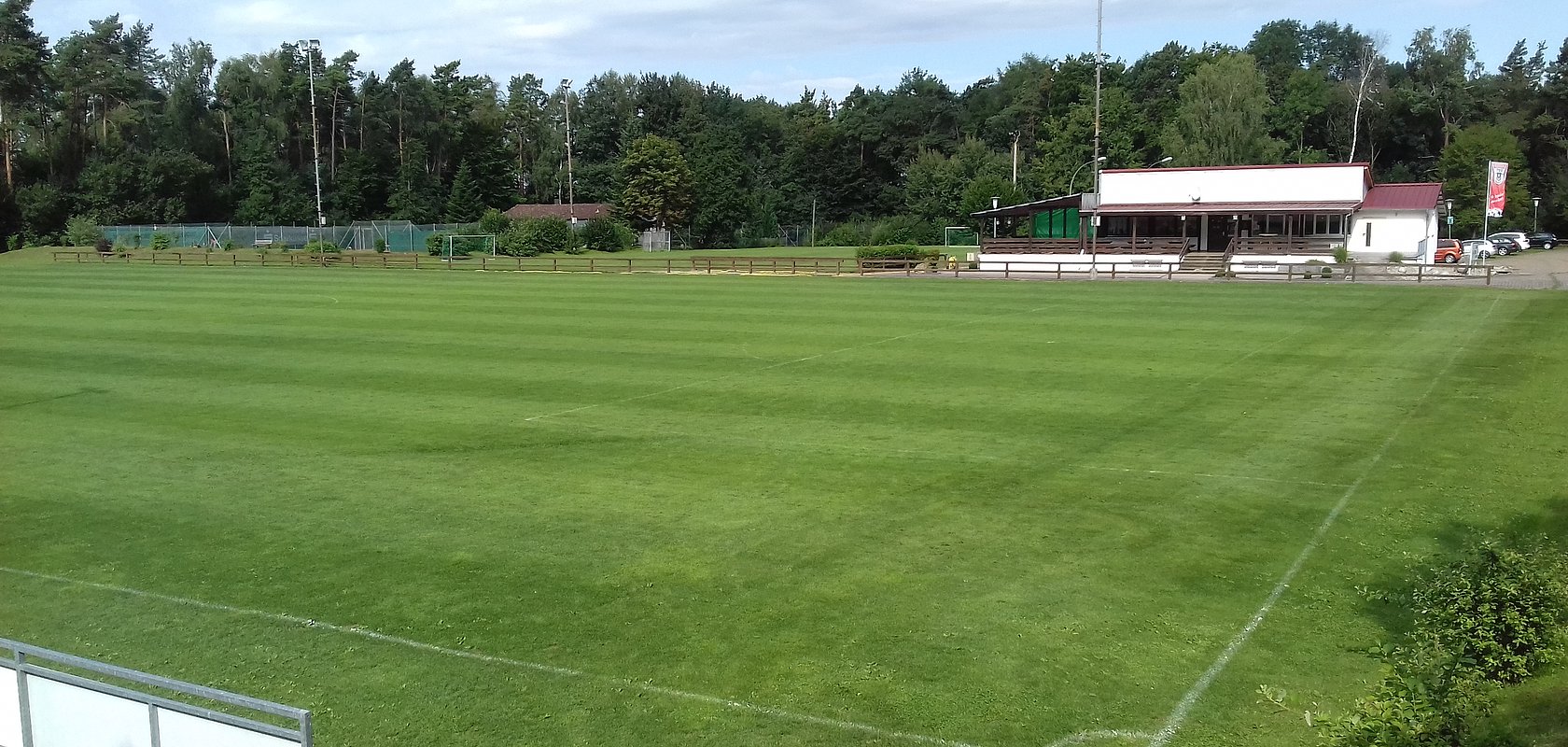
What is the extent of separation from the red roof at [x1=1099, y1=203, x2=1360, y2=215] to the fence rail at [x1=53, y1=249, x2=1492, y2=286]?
3.53 metres

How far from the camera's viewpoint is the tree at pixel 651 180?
325ft

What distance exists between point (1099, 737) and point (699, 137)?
104913mm

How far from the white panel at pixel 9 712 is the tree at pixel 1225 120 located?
93.1 m

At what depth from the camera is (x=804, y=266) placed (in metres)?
55.4

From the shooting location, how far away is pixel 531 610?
9156mm

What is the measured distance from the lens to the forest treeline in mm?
93188

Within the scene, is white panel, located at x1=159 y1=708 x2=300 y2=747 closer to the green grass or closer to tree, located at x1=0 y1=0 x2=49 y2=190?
the green grass

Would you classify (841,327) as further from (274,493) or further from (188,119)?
(188,119)

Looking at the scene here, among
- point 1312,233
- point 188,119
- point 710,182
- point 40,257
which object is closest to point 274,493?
point 1312,233

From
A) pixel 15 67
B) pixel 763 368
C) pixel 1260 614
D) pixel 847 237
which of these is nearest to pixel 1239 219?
pixel 847 237

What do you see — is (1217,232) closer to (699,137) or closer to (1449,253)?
(1449,253)

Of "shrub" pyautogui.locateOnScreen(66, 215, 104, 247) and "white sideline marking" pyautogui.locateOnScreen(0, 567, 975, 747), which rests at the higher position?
"shrub" pyautogui.locateOnScreen(66, 215, 104, 247)

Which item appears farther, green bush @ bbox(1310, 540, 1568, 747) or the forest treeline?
the forest treeline

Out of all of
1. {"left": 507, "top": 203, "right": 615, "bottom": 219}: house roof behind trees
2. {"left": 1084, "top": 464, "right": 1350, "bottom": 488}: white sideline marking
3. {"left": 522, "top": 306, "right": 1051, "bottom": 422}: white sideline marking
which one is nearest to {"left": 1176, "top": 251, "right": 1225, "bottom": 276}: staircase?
{"left": 522, "top": 306, "right": 1051, "bottom": 422}: white sideline marking
